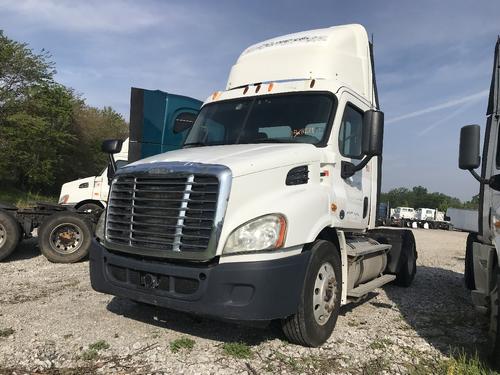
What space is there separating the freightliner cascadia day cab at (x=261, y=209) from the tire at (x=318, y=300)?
12mm

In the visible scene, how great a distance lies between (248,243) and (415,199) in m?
147

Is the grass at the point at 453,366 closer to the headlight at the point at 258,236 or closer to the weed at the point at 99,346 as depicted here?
the headlight at the point at 258,236

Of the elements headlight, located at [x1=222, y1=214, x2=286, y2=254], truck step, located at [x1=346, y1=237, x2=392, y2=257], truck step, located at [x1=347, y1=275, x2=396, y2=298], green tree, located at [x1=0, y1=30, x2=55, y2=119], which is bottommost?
truck step, located at [x1=347, y1=275, x2=396, y2=298]

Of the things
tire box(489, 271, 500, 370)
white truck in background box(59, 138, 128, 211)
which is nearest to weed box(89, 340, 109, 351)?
tire box(489, 271, 500, 370)

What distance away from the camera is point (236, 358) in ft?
14.2

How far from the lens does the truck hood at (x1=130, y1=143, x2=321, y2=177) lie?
4.34 m

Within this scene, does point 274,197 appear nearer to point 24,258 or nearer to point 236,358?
point 236,358

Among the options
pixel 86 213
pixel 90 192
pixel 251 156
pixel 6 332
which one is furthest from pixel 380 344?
pixel 90 192

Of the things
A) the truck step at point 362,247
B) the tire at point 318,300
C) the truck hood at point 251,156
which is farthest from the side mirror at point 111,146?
the tire at point 318,300

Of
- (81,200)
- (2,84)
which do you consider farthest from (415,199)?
(81,200)

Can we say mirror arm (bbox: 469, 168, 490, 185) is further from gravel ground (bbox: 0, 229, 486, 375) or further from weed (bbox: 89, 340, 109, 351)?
weed (bbox: 89, 340, 109, 351)

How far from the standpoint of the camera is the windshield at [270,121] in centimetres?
535

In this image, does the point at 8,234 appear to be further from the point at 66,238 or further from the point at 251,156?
the point at 251,156

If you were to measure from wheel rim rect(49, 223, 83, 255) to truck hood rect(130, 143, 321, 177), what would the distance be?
16.5 feet
